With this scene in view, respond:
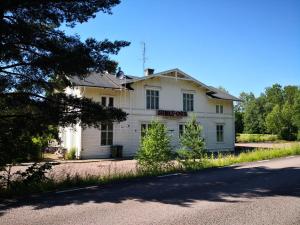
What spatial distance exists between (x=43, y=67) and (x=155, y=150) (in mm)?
6197

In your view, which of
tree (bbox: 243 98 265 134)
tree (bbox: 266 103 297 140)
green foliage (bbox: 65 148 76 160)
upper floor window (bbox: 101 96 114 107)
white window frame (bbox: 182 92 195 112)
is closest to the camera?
green foliage (bbox: 65 148 76 160)

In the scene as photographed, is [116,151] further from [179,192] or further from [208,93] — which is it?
[179,192]

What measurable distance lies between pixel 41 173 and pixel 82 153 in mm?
13678

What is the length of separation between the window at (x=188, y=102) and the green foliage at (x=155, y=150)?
15617 millimetres

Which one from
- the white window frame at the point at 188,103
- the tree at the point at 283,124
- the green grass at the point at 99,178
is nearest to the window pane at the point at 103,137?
the white window frame at the point at 188,103

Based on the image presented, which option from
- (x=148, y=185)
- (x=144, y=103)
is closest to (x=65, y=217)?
(x=148, y=185)

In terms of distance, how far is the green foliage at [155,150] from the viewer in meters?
14.1

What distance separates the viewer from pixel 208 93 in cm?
3153

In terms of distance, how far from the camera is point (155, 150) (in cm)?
1413

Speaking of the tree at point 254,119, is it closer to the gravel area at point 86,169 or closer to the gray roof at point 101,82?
the gray roof at point 101,82

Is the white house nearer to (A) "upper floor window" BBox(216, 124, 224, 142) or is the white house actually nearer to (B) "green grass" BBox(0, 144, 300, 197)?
(A) "upper floor window" BBox(216, 124, 224, 142)

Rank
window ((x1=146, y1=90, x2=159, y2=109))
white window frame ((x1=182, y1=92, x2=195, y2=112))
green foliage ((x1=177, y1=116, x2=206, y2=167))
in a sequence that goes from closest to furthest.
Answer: green foliage ((x1=177, y1=116, x2=206, y2=167)) → window ((x1=146, y1=90, x2=159, y2=109)) → white window frame ((x1=182, y1=92, x2=195, y2=112))

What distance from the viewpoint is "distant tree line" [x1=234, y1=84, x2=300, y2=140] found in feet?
184

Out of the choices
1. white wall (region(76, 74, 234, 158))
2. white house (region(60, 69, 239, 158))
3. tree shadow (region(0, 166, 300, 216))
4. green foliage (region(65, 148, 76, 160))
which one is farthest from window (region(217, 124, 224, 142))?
tree shadow (region(0, 166, 300, 216))
